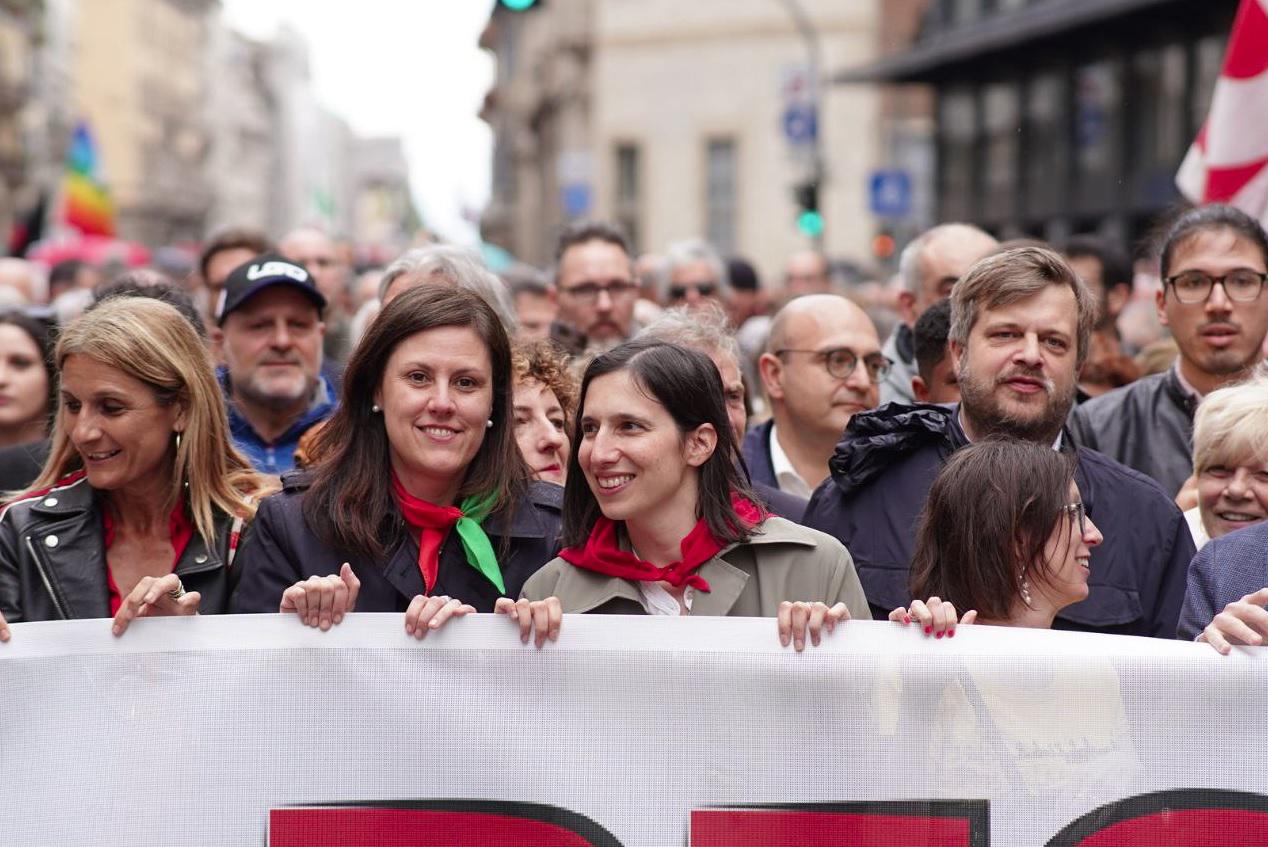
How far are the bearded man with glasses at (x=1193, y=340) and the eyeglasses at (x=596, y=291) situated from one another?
8.06 feet

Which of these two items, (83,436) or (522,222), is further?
(522,222)

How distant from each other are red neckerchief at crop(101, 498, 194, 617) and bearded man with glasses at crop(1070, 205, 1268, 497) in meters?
2.61

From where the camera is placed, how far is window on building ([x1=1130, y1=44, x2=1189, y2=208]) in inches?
1038

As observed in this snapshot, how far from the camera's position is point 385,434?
4262 mm

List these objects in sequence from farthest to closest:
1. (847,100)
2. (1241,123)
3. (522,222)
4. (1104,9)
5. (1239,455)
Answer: (522,222)
(847,100)
(1104,9)
(1241,123)
(1239,455)

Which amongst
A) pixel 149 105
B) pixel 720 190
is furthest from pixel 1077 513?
pixel 149 105

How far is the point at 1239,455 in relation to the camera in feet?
14.8

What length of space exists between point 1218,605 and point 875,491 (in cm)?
92

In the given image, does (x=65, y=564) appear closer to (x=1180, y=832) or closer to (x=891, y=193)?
(x=1180, y=832)

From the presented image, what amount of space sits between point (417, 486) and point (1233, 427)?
6.12 ft

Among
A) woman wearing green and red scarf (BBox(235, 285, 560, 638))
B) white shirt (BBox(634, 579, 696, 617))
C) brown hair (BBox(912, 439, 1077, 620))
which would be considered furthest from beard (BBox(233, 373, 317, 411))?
brown hair (BBox(912, 439, 1077, 620))

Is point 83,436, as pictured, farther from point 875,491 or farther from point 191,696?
point 875,491

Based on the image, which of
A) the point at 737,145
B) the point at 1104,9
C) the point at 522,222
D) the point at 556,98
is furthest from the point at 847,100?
the point at 522,222

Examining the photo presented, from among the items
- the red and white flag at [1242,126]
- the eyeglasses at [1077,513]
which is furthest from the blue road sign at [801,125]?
the eyeglasses at [1077,513]
